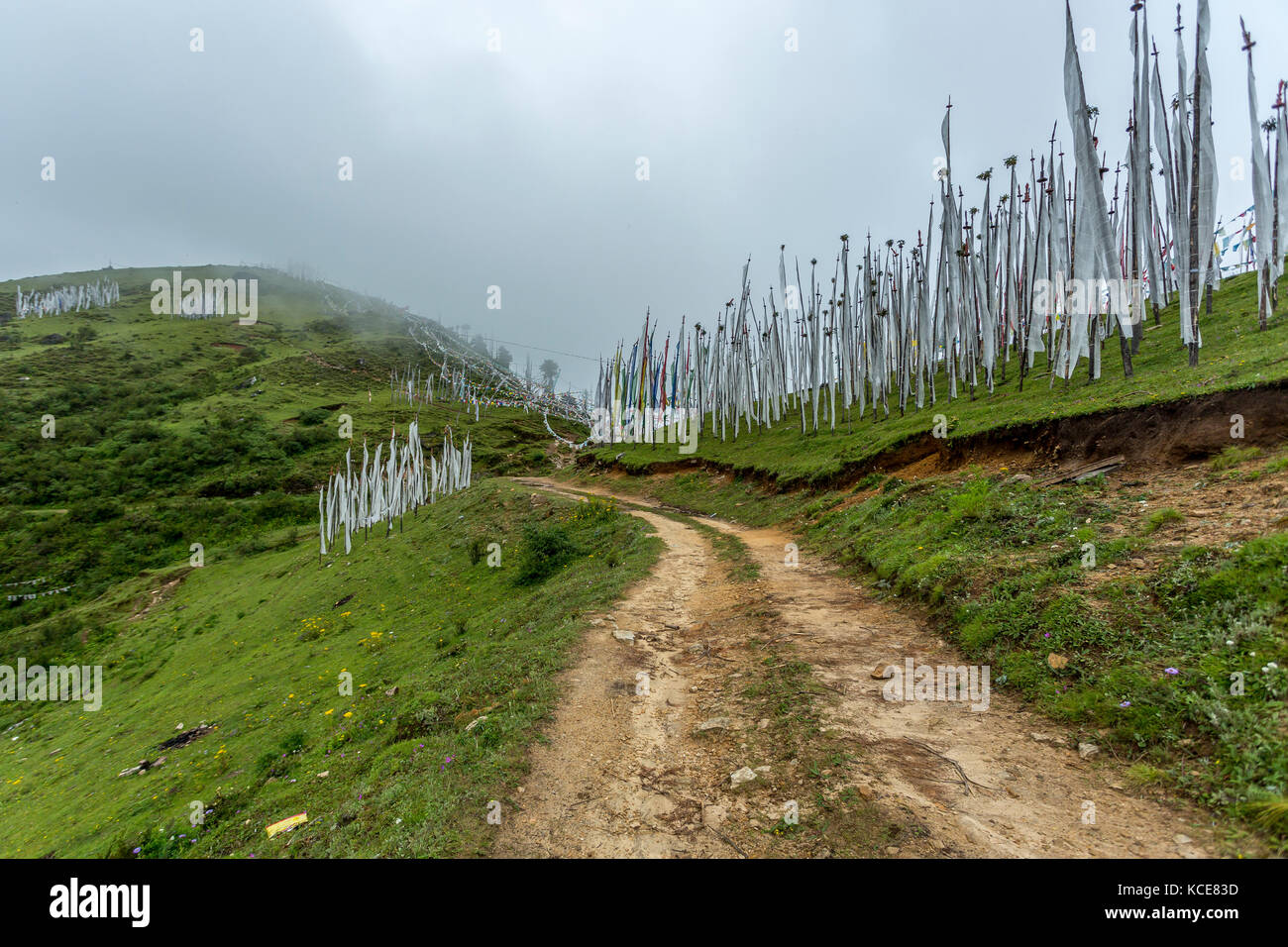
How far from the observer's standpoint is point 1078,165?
1557 cm

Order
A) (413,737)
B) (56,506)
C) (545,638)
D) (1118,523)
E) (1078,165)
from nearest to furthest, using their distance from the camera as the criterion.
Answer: (413,737)
(1118,523)
(545,638)
(1078,165)
(56,506)

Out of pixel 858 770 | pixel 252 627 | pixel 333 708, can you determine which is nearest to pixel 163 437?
pixel 252 627

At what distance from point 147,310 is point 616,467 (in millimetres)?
144163

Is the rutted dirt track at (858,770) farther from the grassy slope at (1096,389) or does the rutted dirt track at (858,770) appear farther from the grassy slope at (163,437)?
the grassy slope at (163,437)

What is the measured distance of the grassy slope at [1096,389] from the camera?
36.4 ft

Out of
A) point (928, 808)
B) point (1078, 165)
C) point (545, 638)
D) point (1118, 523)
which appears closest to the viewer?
point (928, 808)

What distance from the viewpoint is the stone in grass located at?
457 cm

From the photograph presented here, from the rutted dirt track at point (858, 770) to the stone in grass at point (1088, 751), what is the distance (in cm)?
6

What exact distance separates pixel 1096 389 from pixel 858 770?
16617mm

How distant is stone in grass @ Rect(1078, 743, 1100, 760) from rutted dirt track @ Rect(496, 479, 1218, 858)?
0.06 metres

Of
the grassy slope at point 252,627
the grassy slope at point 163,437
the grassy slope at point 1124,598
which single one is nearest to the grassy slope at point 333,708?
the grassy slope at point 252,627

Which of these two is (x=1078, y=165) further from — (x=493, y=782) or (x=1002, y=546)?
(x=493, y=782)
